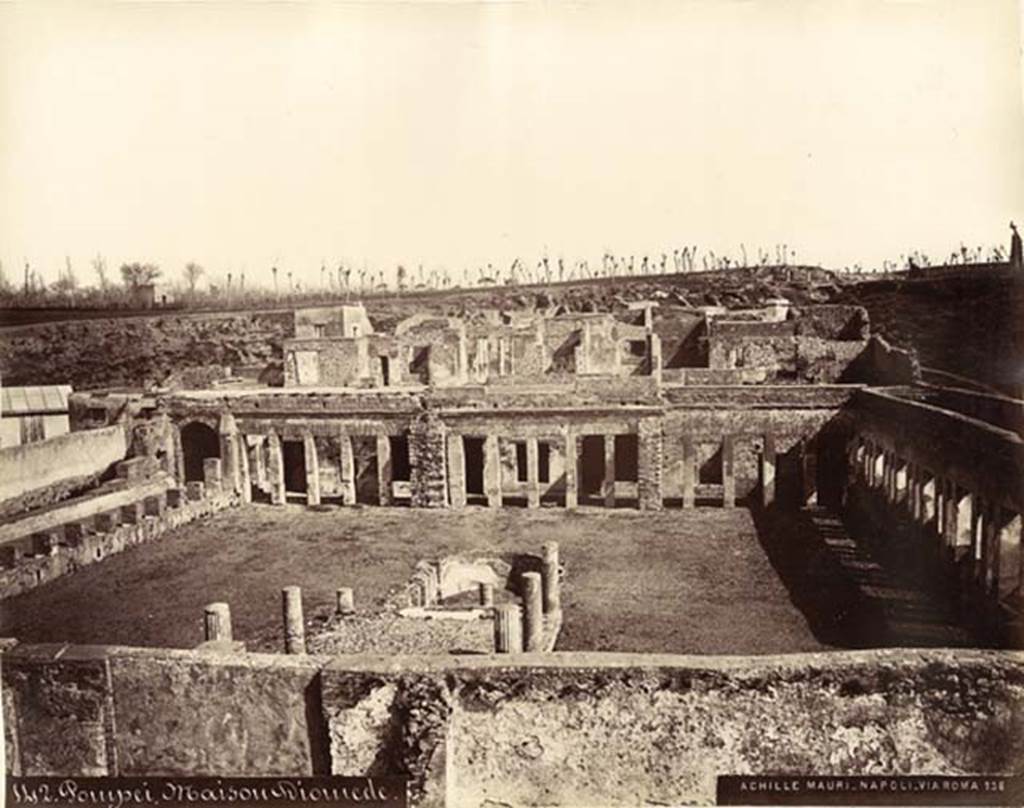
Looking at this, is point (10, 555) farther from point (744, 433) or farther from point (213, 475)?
point (744, 433)

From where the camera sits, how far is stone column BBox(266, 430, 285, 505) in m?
26.8

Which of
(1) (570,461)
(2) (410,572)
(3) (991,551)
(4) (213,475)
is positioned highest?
(3) (991,551)

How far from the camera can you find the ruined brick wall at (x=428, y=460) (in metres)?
25.1

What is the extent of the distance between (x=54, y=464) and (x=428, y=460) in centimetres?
1183

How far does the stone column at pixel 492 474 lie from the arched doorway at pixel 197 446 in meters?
10.4

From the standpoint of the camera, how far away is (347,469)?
26.2m

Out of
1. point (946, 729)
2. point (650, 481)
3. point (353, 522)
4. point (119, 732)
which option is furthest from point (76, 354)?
point (946, 729)

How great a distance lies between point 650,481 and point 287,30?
1753 centimetres

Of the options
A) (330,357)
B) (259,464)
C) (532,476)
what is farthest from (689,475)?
(330,357)

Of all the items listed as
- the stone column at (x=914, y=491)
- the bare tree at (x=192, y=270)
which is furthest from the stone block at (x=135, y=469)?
the stone column at (x=914, y=491)

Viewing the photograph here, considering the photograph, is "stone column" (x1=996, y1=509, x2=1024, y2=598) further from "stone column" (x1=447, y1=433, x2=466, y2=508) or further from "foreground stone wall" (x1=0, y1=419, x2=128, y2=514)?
"foreground stone wall" (x1=0, y1=419, x2=128, y2=514)

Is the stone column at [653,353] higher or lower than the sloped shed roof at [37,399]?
higher

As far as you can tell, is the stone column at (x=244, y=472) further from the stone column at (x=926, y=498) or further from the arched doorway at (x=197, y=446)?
the stone column at (x=926, y=498)

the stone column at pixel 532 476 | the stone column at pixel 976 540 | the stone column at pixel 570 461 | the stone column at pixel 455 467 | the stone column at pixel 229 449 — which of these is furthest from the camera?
the stone column at pixel 229 449
